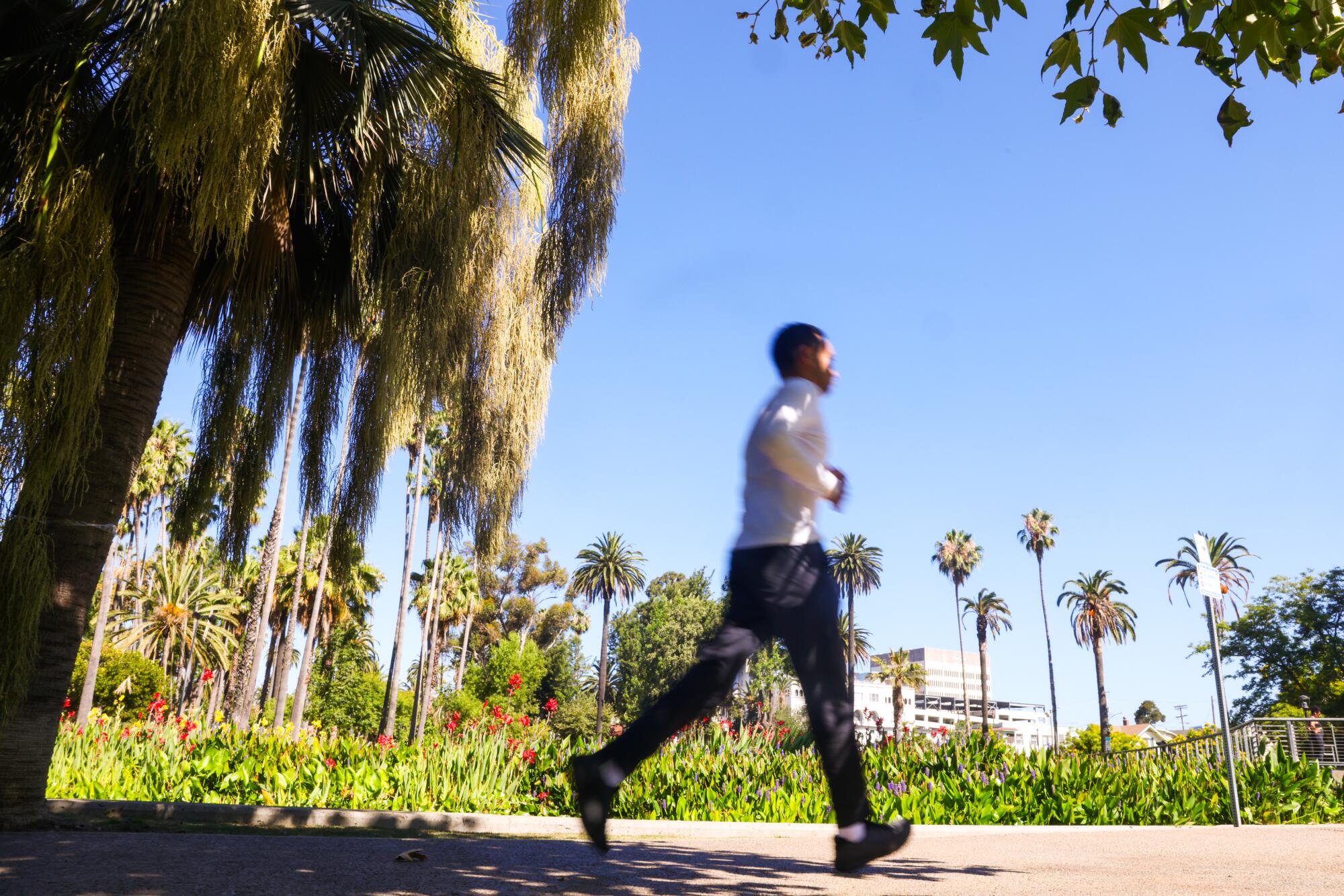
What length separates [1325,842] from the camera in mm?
5625

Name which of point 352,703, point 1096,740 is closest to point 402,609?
point 352,703

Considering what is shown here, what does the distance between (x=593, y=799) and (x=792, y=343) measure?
164cm

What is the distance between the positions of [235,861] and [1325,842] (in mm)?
6156

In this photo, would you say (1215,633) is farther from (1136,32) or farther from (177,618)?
(177,618)

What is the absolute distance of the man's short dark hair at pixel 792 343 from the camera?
3174 millimetres

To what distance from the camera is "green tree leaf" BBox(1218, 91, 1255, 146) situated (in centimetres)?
341

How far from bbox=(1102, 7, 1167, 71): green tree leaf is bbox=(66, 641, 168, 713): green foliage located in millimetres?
35117

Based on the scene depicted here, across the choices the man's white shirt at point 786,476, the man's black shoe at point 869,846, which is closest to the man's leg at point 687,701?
the man's white shirt at point 786,476

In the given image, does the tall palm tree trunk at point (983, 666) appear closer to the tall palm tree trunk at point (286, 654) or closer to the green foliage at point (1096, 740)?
the green foliage at point (1096, 740)

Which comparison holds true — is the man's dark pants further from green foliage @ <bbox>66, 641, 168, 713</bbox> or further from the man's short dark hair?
green foliage @ <bbox>66, 641, 168, 713</bbox>

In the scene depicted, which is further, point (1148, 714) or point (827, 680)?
point (1148, 714)

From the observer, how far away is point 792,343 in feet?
10.5

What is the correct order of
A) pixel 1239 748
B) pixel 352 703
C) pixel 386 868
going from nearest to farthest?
pixel 386 868 → pixel 1239 748 → pixel 352 703

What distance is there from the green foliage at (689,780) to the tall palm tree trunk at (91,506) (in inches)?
98.5
